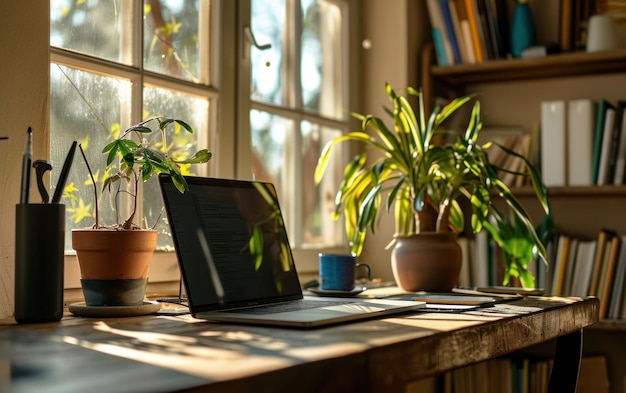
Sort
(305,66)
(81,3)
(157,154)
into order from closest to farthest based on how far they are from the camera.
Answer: (157,154), (81,3), (305,66)

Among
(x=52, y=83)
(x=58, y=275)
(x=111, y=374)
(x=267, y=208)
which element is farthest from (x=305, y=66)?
(x=111, y=374)

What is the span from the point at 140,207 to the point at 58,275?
0.48 metres

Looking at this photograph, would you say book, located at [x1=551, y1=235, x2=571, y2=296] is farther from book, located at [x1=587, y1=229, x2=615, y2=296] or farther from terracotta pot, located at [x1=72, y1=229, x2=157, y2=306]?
terracotta pot, located at [x1=72, y1=229, x2=157, y2=306]

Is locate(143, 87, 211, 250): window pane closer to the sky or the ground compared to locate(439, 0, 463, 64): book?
closer to the ground

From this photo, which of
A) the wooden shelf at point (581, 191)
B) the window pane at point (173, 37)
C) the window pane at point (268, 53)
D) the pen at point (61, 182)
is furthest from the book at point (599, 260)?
the pen at point (61, 182)

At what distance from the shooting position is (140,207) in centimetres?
175

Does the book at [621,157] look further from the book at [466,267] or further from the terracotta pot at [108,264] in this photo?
the terracotta pot at [108,264]

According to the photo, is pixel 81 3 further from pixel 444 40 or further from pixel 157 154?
pixel 444 40

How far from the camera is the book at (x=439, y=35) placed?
8.82 ft

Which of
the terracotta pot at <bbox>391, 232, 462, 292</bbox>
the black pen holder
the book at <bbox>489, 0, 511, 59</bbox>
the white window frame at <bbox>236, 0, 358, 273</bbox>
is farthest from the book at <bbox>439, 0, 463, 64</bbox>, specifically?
the black pen holder

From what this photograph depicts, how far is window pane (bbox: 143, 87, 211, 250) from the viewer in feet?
5.97

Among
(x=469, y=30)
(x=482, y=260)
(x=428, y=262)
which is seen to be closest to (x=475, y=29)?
(x=469, y=30)

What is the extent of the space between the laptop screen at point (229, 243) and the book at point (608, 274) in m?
1.20

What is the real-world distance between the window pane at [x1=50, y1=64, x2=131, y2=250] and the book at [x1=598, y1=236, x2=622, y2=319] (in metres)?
1.53
